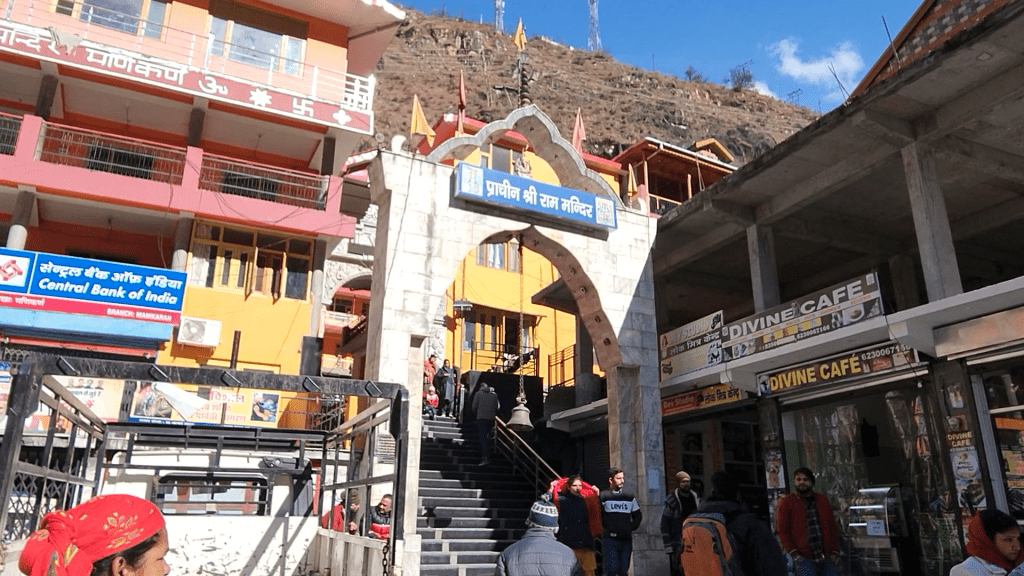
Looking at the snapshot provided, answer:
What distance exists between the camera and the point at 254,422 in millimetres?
17188

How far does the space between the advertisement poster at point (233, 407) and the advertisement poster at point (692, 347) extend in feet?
26.2

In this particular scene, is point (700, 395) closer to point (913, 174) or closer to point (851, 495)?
point (851, 495)

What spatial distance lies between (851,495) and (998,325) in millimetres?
3972

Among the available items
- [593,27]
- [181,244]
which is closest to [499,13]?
[593,27]

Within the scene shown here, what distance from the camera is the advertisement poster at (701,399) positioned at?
13.8 meters

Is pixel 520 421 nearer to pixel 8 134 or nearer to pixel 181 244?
pixel 181 244

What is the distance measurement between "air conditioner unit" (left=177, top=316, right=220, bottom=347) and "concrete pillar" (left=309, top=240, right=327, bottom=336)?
2.51m

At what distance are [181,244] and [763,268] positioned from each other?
14.5m

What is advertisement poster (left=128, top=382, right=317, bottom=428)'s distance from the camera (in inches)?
598

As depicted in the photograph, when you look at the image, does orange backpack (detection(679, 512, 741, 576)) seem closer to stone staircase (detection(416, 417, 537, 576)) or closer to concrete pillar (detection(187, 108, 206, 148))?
stone staircase (detection(416, 417, 537, 576))

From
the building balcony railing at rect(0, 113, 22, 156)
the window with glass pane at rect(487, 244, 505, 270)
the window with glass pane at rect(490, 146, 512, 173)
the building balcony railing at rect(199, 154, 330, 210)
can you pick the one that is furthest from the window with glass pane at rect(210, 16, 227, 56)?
the window with glass pane at rect(487, 244, 505, 270)

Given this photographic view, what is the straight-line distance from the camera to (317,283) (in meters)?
19.9

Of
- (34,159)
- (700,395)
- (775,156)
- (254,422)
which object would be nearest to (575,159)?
(775,156)

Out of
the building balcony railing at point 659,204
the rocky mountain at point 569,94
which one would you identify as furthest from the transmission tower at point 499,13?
the building balcony railing at point 659,204
